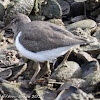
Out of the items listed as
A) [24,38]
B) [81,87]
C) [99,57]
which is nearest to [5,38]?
[24,38]

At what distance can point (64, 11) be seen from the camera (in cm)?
659

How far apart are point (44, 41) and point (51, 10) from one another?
2.09 m

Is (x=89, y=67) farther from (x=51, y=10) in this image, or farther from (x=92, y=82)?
(x=51, y=10)

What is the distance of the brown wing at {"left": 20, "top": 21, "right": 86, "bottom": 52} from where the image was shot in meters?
4.10

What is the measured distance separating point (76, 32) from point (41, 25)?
106 centimetres

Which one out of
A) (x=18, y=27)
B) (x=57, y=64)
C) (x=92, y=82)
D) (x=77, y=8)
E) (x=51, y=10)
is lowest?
(x=57, y=64)

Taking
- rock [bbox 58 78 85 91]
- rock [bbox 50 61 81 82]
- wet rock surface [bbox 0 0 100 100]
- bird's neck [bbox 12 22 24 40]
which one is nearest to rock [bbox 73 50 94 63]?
wet rock surface [bbox 0 0 100 100]

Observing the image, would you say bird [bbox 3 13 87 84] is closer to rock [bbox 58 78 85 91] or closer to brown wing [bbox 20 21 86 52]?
brown wing [bbox 20 21 86 52]

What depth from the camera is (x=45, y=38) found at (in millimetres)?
4160

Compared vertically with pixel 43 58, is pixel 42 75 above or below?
below

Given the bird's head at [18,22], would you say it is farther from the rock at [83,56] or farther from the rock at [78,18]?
the rock at [78,18]

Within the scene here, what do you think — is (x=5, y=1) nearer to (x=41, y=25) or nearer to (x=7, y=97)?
(x=41, y=25)

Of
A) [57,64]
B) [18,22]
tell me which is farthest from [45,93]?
[18,22]

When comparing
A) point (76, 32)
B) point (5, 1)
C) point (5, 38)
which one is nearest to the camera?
point (76, 32)
